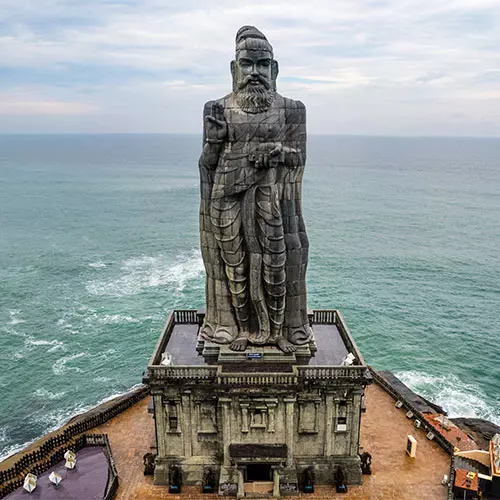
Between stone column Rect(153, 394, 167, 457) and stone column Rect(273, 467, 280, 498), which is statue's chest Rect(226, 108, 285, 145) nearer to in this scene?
stone column Rect(153, 394, 167, 457)

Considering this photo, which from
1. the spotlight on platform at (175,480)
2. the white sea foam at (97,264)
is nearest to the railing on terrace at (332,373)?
the spotlight on platform at (175,480)

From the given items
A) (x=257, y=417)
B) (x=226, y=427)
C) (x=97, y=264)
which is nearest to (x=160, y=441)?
(x=226, y=427)

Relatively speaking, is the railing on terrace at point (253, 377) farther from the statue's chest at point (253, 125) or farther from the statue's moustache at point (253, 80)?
the statue's moustache at point (253, 80)

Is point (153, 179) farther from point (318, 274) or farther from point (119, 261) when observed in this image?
point (318, 274)

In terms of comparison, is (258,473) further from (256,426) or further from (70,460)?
(70,460)

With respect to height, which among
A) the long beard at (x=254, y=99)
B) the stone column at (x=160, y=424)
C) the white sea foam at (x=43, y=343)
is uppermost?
the long beard at (x=254, y=99)

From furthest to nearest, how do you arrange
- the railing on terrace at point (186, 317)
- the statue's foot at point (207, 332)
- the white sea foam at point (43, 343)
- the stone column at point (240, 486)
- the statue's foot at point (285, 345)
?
the white sea foam at point (43, 343) < the railing on terrace at point (186, 317) < the statue's foot at point (207, 332) < the statue's foot at point (285, 345) < the stone column at point (240, 486)

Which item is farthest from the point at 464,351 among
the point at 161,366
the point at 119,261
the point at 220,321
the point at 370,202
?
the point at 370,202
